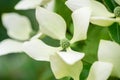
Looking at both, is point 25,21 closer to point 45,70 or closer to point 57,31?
point 45,70

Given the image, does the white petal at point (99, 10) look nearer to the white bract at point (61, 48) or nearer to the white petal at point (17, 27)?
the white bract at point (61, 48)

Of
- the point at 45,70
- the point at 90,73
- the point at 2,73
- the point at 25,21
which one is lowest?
the point at 2,73

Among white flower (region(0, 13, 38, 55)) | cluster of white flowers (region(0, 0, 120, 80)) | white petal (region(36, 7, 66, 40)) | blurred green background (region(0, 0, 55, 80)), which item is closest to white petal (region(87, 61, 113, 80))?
cluster of white flowers (region(0, 0, 120, 80))

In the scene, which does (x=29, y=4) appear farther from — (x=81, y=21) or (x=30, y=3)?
(x=81, y=21)

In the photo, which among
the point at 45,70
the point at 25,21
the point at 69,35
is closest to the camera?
the point at 69,35

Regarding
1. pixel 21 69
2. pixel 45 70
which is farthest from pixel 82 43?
pixel 21 69

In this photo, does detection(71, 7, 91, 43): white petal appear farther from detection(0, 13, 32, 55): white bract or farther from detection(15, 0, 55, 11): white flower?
detection(0, 13, 32, 55): white bract

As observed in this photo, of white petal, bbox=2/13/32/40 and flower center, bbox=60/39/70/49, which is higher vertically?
flower center, bbox=60/39/70/49

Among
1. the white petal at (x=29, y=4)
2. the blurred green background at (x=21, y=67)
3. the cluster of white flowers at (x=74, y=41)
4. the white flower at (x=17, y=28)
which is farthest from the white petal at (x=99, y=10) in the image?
the blurred green background at (x=21, y=67)
